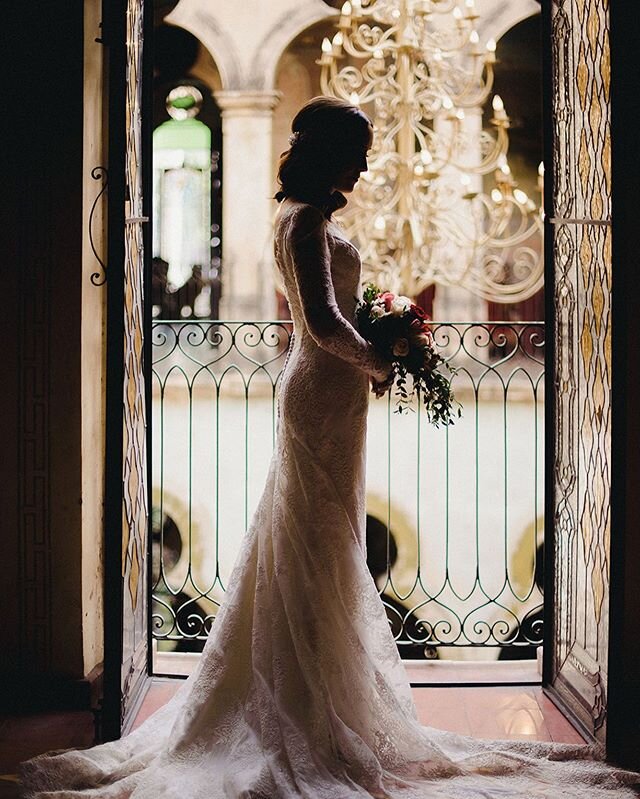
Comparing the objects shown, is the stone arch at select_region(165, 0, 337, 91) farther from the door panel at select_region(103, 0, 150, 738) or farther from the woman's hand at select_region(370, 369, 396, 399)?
the woman's hand at select_region(370, 369, 396, 399)

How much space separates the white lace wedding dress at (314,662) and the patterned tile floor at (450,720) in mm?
258

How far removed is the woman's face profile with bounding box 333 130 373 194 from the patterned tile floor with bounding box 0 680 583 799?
1645mm

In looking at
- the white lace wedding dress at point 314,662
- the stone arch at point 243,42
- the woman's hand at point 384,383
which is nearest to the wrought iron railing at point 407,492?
the stone arch at point 243,42

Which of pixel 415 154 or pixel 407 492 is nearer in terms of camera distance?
pixel 415 154

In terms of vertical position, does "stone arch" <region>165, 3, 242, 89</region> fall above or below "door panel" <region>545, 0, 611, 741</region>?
above

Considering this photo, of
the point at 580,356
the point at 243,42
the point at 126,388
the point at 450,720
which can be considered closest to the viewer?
the point at 126,388

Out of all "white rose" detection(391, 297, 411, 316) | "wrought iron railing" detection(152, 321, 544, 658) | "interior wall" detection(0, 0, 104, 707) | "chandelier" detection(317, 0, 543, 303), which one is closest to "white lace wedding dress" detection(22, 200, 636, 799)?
"white rose" detection(391, 297, 411, 316)

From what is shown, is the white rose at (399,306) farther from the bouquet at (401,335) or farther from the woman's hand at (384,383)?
the woman's hand at (384,383)

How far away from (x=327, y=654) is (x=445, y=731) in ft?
1.78

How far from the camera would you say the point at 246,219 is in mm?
7793

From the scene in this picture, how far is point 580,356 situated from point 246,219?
16.2ft

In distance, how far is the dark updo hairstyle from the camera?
2531 millimetres

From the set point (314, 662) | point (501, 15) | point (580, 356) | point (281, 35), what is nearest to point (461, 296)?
point (501, 15)

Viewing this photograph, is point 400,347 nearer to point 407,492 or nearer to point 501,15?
point 407,492
